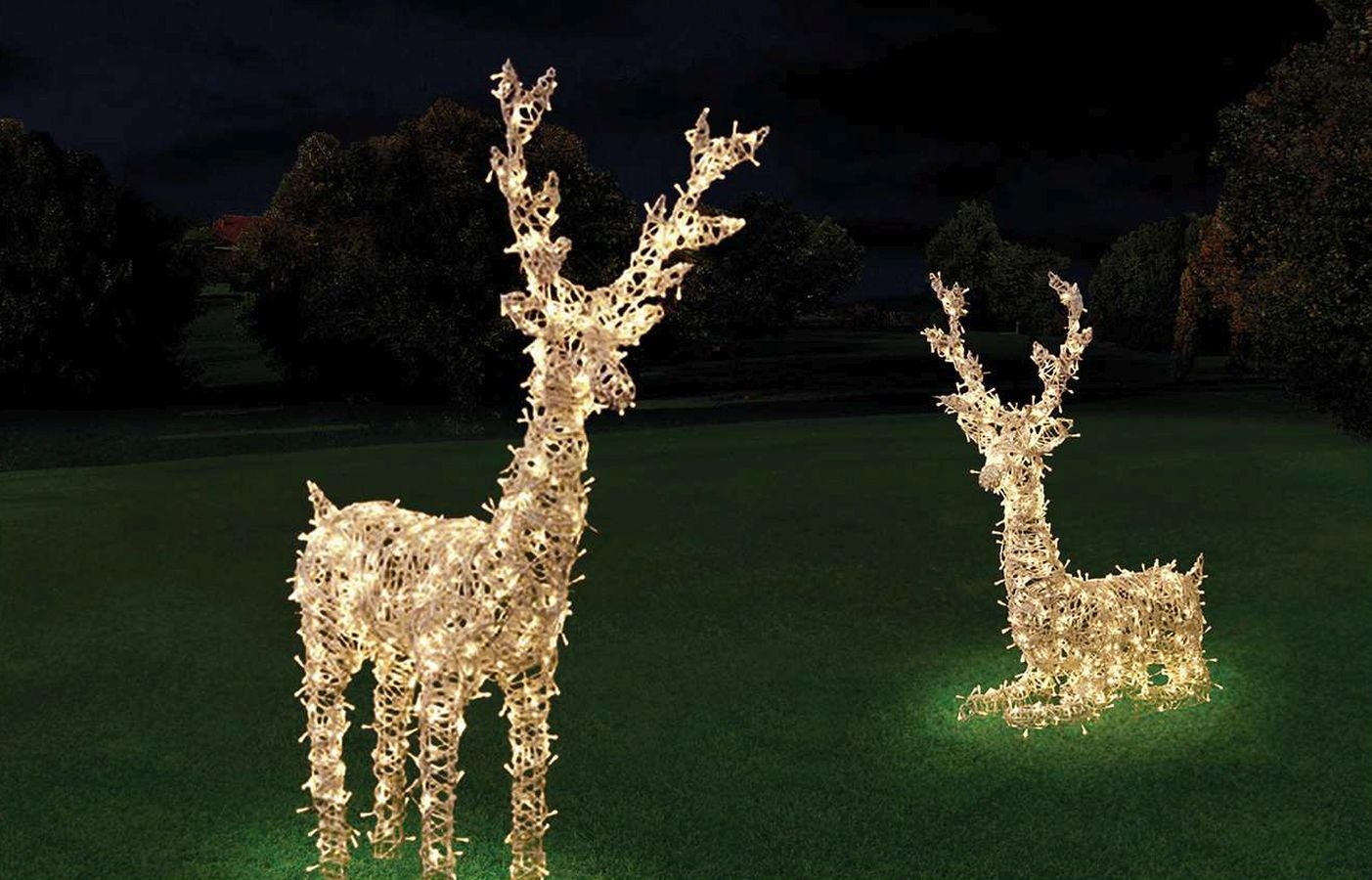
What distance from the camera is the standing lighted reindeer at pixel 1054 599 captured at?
40.3ft

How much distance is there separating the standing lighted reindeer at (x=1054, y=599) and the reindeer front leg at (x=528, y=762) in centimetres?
510

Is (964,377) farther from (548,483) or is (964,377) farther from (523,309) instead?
(523,309)

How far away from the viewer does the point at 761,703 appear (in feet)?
45.4

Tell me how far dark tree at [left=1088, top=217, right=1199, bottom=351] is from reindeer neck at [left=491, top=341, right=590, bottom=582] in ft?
262

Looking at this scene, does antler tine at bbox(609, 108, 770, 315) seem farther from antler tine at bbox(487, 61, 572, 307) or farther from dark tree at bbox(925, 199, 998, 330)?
dark tree at bbox(925, 199, 998, 330)

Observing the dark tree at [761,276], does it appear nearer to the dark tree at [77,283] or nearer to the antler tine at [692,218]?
the dark tree at [77,283]

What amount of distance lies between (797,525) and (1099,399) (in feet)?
105

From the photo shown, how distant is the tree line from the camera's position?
32.9m

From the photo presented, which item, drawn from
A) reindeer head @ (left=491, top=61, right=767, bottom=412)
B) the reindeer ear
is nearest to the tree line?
reindeer head @ (left=491, top=61, right=767, bottom=412)

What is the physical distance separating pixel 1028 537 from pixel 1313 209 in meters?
20.6

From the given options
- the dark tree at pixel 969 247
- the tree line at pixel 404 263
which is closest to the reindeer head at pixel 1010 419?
the tree line at pixel 404 263

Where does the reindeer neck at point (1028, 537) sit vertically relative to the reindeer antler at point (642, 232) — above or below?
below

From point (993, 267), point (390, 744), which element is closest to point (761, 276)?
point (993, 267)

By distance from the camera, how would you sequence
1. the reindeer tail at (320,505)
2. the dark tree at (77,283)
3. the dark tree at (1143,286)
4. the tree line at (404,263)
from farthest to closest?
the dark tree at (1143,286), the dark tree at (77,283), the tree line at (404,263), the reindeer tail at (320,505)
